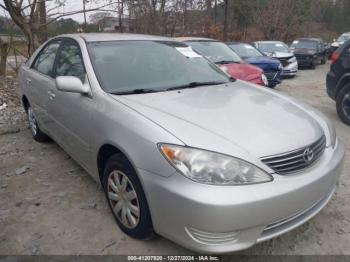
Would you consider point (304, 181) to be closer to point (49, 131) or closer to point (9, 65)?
point (49, 131)

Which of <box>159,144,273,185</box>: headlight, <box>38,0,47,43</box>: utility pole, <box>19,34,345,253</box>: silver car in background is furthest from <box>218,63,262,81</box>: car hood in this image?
<box>38,0,47,43</box>: utility pole

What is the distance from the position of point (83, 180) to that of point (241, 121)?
197cm

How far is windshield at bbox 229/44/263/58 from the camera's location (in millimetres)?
9648

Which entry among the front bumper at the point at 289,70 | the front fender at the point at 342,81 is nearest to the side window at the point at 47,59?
the front fender at the point at 342,81

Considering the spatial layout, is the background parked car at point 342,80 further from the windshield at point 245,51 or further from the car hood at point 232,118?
the windshield at point 245,51

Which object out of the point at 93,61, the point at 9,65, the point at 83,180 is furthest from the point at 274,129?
the point at 9,65

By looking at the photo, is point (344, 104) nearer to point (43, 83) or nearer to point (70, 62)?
point (70, 62)

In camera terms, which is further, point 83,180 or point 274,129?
point 83,180

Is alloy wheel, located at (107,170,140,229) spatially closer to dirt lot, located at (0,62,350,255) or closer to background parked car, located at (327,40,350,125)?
dirt lot, located at (0,62,350,255)

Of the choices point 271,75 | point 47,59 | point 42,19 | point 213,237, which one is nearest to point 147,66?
point 47,59

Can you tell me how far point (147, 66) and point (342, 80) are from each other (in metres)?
3.84

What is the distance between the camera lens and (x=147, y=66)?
10.2 ft

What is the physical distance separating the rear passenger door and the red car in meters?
3.09

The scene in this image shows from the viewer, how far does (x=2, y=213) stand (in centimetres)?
297
